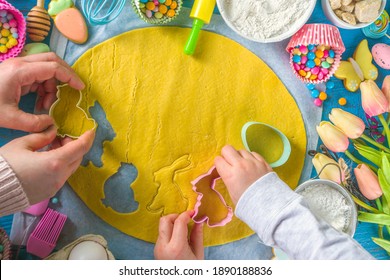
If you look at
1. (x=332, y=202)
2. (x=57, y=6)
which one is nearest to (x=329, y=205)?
(x=332, y=202)

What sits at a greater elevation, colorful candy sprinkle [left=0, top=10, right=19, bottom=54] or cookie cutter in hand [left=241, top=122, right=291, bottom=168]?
colorful candy sprinkle [left=0, top=10, right=19, bottom=54]

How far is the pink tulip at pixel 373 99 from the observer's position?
0.82 m

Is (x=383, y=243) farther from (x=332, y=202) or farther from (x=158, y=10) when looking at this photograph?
(x=158, y=10)

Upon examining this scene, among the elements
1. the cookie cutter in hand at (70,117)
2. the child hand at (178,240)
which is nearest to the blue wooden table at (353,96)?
the child hand at (178,240)

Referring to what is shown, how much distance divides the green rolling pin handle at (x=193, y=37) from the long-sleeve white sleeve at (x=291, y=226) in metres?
0.28

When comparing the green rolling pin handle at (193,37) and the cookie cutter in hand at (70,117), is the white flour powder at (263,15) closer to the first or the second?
the green rolling pin handle at (193,37)

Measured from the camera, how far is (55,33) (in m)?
0.74

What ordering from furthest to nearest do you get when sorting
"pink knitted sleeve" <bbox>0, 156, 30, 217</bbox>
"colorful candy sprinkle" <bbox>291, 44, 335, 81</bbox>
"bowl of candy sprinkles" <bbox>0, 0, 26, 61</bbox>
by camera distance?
"colorful candy sprinkle" <bbox>291, 44, 335, 81</bbox>, "bowl of candy sprinkles" <bbox>0, 0, 26, 61</bbox>, "pink knitted sleeve" <bbox>0, 156, 30, 217</bbox>

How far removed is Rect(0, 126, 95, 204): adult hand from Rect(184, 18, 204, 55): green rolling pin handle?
24cm

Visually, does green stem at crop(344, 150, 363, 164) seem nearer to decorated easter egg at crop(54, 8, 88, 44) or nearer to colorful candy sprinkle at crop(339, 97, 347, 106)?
colorful candy sprinkle at crop(339, 97, 347, 106)

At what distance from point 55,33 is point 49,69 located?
101 millimetres

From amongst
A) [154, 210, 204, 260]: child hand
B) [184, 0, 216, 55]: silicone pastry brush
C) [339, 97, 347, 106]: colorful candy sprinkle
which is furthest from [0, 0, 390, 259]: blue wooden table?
[154, 210, 204, 260]: child hand

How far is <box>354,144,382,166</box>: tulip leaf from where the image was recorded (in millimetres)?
823
